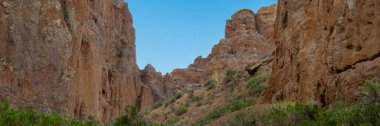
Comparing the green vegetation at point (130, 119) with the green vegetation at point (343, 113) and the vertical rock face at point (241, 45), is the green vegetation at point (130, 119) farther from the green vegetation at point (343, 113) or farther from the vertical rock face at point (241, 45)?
the vertical rock face at point (241, 45)

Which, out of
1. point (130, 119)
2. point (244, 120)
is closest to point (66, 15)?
point (130, 119)

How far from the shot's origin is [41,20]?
21125mm

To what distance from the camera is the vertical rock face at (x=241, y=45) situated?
5084 centimetres

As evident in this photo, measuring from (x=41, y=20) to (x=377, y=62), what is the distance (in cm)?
Answer: 1614

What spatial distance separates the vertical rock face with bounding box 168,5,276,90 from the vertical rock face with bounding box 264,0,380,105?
101 ft

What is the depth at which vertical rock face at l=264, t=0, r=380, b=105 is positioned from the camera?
9.20 meters

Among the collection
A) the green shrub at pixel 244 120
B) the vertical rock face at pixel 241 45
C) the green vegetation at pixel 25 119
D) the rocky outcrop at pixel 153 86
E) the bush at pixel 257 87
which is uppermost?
the vertical rock face at pixel 241 45

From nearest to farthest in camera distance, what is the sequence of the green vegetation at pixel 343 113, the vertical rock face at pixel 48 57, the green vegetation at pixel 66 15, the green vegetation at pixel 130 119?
the green vegetation at pixel 343 113 < the green vegetation at pixel 130 119 < the vertical rock face at pixel 48 57 < the green vegetation at pixel 66 15

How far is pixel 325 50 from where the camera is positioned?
1145 centimetres

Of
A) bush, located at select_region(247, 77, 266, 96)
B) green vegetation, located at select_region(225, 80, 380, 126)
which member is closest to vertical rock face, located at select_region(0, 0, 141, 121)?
bush, located at select_region(247, 77, 266, 96)

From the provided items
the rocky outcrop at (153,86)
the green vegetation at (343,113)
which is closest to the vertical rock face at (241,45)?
the rocky outcrop at (153,86)

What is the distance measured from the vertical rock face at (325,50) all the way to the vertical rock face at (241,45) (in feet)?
101

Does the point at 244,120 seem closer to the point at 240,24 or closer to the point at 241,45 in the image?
the point at 241,45

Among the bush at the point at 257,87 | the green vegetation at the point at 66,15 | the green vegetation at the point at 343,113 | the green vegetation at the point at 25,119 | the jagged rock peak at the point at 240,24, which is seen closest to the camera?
the green vegetation at the point at 343,113
